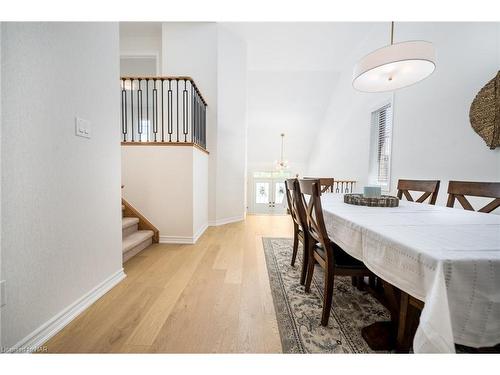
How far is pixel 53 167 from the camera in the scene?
1.20m

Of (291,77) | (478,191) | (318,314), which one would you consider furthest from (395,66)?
(291,77)

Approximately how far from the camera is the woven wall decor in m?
1.92

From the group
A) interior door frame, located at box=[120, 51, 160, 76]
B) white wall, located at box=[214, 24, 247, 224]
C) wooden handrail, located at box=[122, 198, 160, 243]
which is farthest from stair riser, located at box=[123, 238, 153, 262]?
interior door frame, located at box=[120, 51, 160, 76]

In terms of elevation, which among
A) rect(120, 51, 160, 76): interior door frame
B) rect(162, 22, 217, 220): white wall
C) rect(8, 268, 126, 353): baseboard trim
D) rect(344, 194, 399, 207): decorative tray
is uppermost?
rect(120, 51, 160, 76): interior door frame

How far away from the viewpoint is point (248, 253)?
8.51 feet

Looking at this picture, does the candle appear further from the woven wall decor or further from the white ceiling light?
the woven wall decor

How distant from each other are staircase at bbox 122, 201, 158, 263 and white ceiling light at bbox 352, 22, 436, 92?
107 inches

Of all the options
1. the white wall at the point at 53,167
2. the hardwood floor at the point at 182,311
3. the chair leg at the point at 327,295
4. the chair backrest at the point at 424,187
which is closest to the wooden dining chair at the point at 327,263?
the chair leg at the point at 327,295

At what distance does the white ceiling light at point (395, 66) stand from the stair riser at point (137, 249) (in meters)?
2.75

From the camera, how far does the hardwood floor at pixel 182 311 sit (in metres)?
1.14

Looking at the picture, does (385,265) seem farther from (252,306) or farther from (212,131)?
(212,131)

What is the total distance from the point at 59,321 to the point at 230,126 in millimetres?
3710

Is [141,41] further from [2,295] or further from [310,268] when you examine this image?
[310,268]
